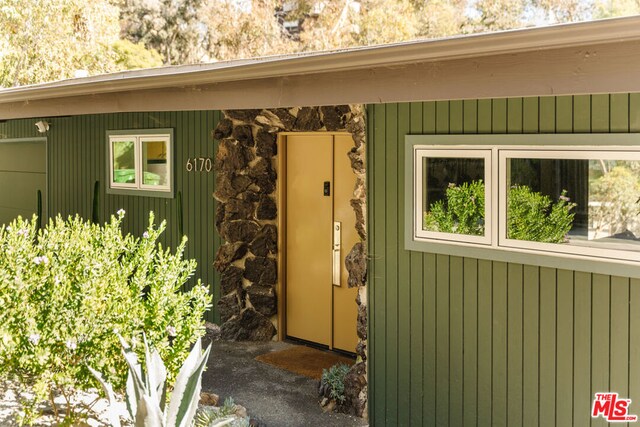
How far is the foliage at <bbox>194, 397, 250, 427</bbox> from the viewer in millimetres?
4906

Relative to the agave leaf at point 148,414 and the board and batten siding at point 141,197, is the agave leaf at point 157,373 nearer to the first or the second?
the agave leaf at point 148,414

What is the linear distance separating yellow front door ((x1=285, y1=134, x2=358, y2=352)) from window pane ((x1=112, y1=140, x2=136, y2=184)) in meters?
2.15

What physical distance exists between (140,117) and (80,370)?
14.2 ft

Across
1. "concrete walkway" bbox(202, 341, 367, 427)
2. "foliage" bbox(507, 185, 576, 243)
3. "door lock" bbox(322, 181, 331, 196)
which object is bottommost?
"concrete walkway" bbox(202, 341, 367, 427)

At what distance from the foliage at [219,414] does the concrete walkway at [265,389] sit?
8.8 inches

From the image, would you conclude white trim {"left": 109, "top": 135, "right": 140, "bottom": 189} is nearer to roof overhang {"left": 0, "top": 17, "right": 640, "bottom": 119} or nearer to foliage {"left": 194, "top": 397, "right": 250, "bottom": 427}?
roof overhang {"left": 0, "top": 17, "right": 640, "bottom": 119}

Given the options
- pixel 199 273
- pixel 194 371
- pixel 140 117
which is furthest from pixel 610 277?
pixel 140 117

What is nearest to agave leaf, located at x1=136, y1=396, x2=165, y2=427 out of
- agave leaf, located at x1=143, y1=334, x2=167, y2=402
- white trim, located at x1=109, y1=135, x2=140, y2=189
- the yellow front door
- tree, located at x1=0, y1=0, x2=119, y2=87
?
agave leaf, located at x1=143, y1=334, x2=167, y2=402

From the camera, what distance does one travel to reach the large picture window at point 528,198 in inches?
163

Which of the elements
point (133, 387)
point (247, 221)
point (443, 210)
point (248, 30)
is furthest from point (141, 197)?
point (248, 30)

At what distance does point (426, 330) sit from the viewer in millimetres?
5094

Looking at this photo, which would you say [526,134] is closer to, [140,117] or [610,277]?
[610,277]

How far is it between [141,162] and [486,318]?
4782 mm

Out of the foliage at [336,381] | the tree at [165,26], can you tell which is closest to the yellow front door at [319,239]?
the foliage at [336,381]
